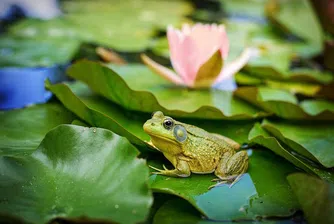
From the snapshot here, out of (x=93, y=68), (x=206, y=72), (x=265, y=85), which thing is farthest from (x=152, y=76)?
(x=265, y=85)

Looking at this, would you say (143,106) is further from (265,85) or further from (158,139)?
(265,85)

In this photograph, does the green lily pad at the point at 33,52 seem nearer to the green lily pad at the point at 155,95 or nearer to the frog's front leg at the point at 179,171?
the green lily pad at the point at 155,95

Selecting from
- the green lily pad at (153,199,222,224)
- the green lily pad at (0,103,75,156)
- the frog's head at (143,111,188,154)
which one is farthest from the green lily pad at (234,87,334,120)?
the green lily pad at (0,103,75,156)

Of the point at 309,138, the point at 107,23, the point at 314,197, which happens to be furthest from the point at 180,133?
the point at 107,23

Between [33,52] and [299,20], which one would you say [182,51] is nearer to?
[33,52]

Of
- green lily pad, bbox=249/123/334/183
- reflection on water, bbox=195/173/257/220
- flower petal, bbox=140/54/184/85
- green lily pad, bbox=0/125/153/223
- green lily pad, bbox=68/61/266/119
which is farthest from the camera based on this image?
flower petal, bbox=140/54/184/85

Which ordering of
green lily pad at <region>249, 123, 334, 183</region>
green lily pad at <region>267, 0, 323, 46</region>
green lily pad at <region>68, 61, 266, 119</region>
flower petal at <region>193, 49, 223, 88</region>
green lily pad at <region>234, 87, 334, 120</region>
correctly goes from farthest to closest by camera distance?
1. green lily pad at <region>267, 0, 323, 46</region>
2. flower petal at <region>193, 49, 223, 88</region>
3. green lily pad at <region>234, 87, 334, 120</region>
4. green lily pad at <region>68, 61, 266, 119</region>
5. green lily pad at <region>249, 123, 334, 183</region>

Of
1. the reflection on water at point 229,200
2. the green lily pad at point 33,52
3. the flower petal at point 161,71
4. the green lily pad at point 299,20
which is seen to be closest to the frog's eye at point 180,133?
the reflection on water at point 229,200

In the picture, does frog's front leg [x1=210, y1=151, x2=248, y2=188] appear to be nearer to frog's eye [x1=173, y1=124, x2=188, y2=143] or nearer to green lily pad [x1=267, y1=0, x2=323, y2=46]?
frog's eye [x1=173, y1=124, x2=188, y2=143]
